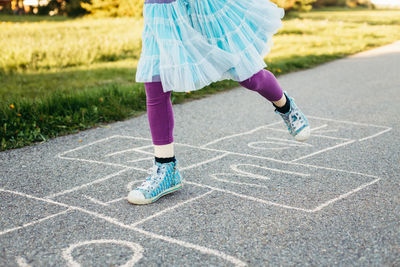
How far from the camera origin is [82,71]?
7.35 m

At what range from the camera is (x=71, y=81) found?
21.4ft

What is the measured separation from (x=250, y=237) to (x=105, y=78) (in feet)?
16.1

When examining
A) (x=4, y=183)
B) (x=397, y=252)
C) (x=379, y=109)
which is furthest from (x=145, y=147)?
(x=379, y=109)

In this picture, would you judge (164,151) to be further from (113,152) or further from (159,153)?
(113,152)

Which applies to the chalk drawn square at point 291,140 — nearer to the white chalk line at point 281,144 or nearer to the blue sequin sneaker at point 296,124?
the white chalk line at point 281,144

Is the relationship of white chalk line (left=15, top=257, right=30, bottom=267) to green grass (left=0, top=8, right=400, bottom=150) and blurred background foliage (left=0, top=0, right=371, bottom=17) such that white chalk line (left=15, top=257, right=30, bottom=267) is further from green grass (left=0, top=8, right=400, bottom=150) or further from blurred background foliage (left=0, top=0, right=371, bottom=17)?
blurred background foliage (left=0, top=0, right=371, bottom=17)

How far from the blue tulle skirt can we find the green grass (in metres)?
1.85

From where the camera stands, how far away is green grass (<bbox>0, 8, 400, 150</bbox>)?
4480 mm

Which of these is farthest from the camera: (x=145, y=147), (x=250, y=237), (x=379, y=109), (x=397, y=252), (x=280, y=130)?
(x=379, y=109)

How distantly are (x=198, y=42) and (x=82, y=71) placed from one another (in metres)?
4.93

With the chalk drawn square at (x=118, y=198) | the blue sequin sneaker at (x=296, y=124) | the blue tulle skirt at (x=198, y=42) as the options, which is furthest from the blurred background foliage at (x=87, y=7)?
the chalk drawn square at (x=118, y=198)

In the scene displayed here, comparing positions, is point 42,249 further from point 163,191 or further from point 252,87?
point 252,87

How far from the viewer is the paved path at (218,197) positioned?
219 cm

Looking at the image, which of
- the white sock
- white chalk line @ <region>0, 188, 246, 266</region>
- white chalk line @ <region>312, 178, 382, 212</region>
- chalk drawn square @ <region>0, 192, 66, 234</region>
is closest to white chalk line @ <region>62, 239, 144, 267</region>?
white chalk line @ <region>0, 188, 246, 266</region>
